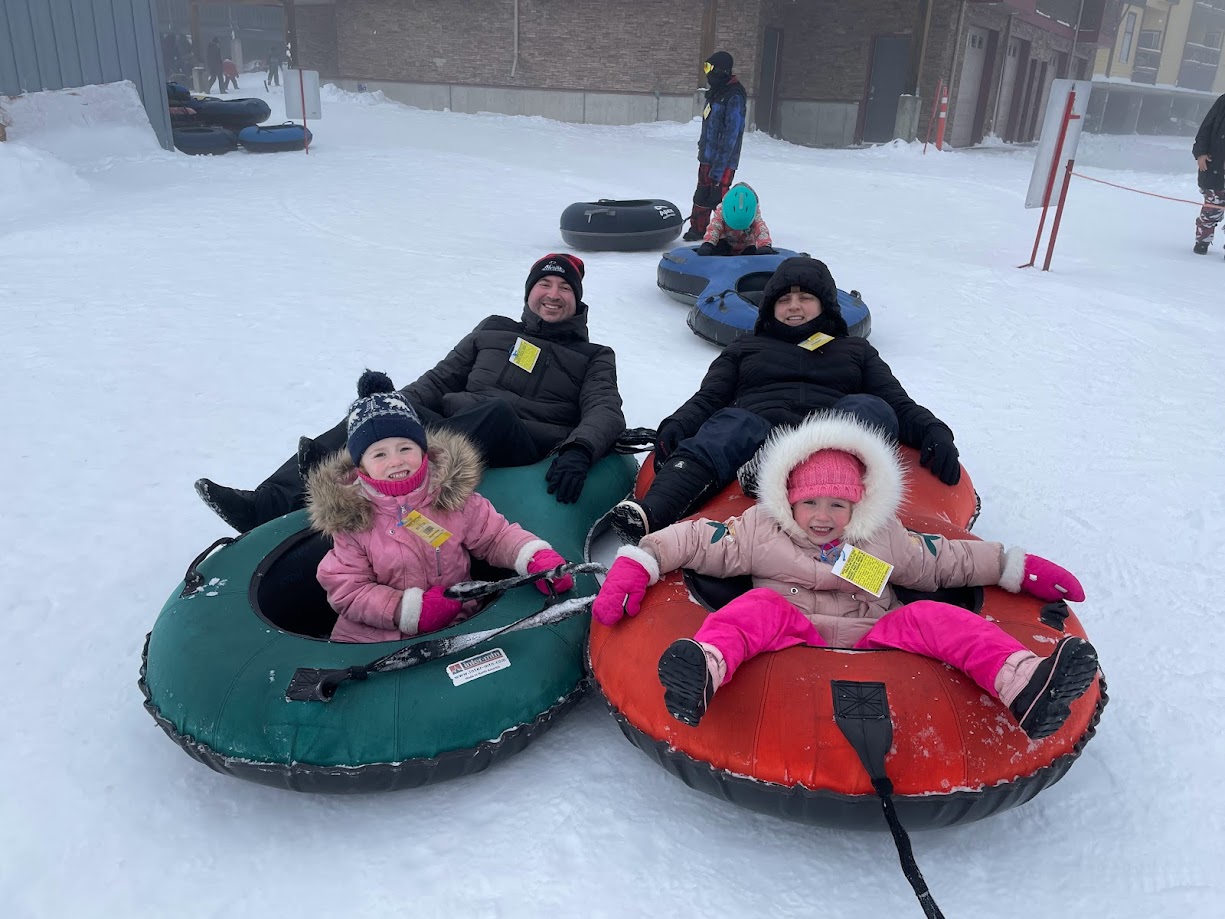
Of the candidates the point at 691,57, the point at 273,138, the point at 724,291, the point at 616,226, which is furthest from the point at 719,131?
the point at 691,57

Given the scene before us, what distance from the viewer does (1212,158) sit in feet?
26.1

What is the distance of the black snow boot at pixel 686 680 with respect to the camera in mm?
1816

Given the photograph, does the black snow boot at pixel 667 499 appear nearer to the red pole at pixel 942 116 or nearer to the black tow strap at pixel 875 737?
the black tow strap at pixel 875 737

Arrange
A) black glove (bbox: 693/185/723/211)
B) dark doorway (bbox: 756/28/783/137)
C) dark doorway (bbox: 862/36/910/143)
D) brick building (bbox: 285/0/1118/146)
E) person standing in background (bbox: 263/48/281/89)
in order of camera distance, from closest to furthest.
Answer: black glove (bbox: 693/185/723/211), brick building (bbox: 285/0/1118/146), dark doorway (bbox: 862/36/910/143), dark doorway (bbox: 756/28/783/137), person standing in background (bbox: 263/48/281/89)

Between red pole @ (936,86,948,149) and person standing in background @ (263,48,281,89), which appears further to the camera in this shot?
person standing in background @ (263,48,281,89)

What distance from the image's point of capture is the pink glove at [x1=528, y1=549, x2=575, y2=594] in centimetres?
243

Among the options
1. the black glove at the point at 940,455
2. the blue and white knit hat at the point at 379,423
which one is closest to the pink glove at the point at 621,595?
the blue and white knit hat at the point at 379,423

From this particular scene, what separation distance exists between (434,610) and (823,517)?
1034mm

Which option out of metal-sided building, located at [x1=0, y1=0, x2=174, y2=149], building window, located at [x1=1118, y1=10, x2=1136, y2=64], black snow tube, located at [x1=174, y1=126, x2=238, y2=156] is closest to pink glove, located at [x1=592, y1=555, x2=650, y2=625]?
metal-sided building, located at [x1=0, y1=0, x2=174, y2=149]

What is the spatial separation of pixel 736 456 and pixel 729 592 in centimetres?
58

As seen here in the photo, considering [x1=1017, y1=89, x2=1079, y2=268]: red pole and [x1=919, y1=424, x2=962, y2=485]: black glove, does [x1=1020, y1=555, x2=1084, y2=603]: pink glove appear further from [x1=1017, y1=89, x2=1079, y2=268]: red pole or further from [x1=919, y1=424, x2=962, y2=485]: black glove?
[x1=1017, y1=89, x2=1079, y2=268]: red pole

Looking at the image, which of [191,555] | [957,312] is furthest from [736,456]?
[957,312]

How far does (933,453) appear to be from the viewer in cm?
312

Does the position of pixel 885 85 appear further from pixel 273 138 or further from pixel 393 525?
pixel 393 525
